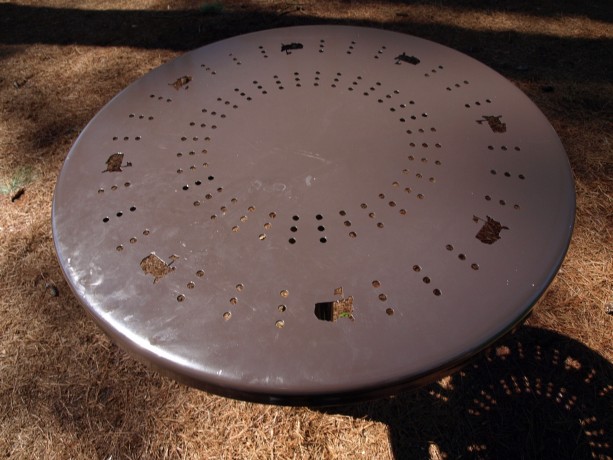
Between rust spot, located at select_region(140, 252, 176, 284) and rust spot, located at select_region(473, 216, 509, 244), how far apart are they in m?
0.67

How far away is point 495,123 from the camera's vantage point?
1.12 meters

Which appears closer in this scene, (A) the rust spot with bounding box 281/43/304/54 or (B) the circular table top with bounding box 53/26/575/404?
(B) the circular table top with bounding box 53/26/575/404

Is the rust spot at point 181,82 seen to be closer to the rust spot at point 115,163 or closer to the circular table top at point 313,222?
the circular table top at point 313,222

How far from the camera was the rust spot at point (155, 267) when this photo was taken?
0.84 meters

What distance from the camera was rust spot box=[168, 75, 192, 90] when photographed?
1.29 m

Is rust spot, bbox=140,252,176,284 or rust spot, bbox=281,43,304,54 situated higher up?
rust spot, bbox=281,43,304,54

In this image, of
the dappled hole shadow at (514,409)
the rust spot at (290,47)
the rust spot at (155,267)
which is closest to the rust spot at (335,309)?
the rust spot at (155,267)

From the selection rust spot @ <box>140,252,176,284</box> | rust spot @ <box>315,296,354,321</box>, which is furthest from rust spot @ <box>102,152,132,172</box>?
rust spot @ <box>315,296,354,321</box>

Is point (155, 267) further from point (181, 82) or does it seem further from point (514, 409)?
point (514, 409)

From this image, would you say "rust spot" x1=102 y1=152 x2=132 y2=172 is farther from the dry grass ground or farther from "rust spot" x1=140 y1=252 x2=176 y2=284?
the dry grass ground

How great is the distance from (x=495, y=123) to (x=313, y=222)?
614mm

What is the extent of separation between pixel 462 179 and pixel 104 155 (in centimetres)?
93

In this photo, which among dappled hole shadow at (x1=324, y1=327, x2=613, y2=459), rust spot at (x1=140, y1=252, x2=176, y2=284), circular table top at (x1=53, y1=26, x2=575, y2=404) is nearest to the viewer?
circular table top at (x1=53, y1=26, x2=575, y2=404)

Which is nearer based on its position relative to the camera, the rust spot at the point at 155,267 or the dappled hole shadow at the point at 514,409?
the rust spot at the point at 155,267
